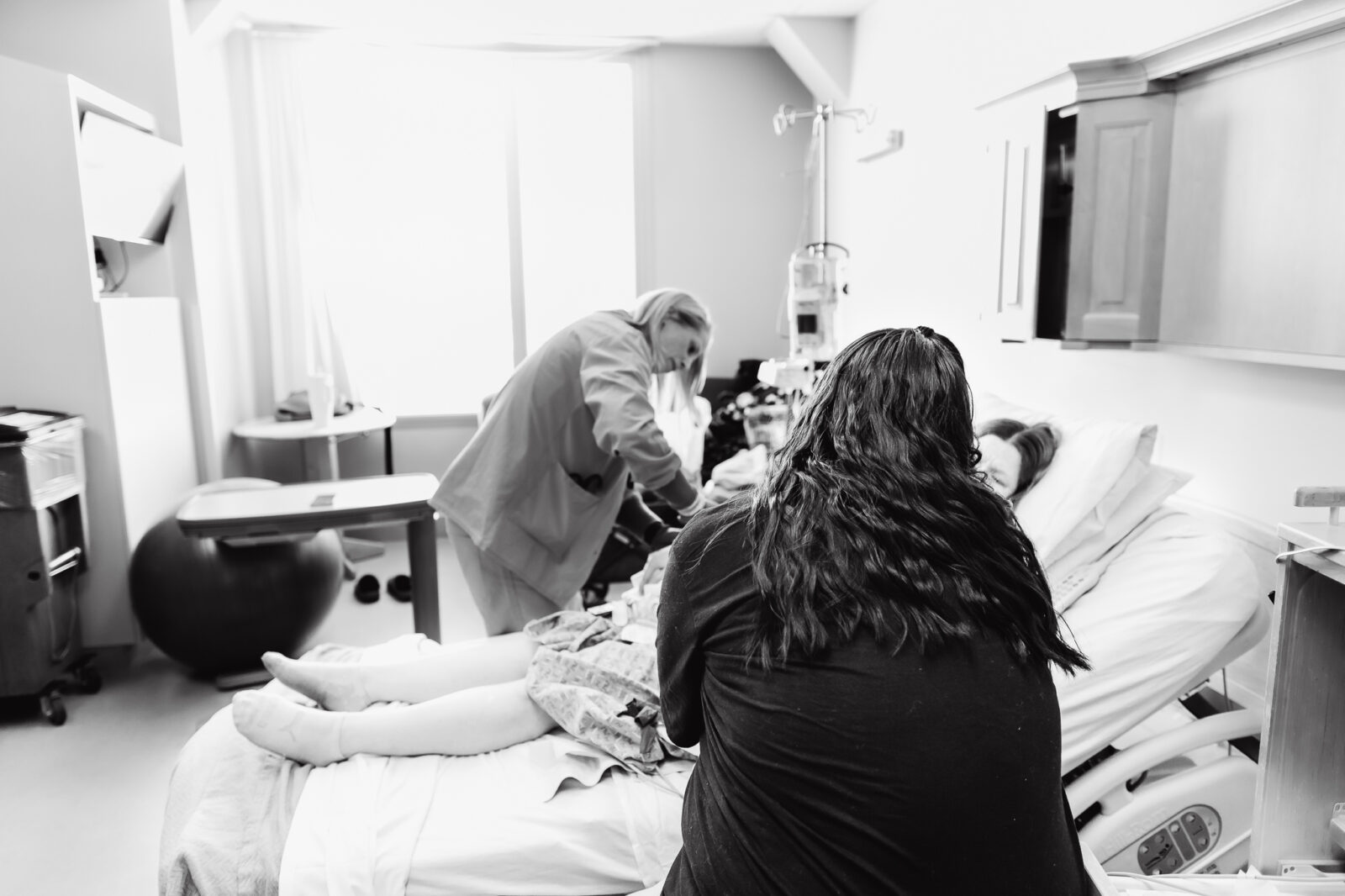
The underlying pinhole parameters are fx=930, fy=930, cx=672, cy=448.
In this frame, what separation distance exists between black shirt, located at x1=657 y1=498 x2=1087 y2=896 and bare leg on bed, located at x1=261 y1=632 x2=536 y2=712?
3.35 ft

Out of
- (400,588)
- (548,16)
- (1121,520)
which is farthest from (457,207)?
(1121,520)

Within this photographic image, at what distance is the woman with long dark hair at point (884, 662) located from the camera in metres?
0.82

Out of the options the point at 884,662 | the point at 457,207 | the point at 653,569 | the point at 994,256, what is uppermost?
the point at 457,207

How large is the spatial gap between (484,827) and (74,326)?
2.57 m

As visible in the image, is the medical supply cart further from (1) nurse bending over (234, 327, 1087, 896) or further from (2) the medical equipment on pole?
(1) nurse bending over (234, 327, 1087, 896)

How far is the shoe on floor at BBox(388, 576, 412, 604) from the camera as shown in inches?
156

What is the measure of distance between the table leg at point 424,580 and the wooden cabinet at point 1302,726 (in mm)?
2269

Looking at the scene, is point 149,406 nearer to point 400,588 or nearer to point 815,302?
point 400,588

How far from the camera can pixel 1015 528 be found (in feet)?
2.99

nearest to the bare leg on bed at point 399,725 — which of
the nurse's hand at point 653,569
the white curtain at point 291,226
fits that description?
the nurse's hand at point 653,569

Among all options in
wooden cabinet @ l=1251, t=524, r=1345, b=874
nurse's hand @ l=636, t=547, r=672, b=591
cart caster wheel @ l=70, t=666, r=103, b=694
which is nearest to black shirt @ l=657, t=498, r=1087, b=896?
wooden cabinet @ l=1251, t=524, r=1345, b=874

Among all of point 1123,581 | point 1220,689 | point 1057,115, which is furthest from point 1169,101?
point 1220,689

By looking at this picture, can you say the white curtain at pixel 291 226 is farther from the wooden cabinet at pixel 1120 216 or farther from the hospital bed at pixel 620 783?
the wooden cabinet at pixel 1120 216

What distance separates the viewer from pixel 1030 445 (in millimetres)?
1988
